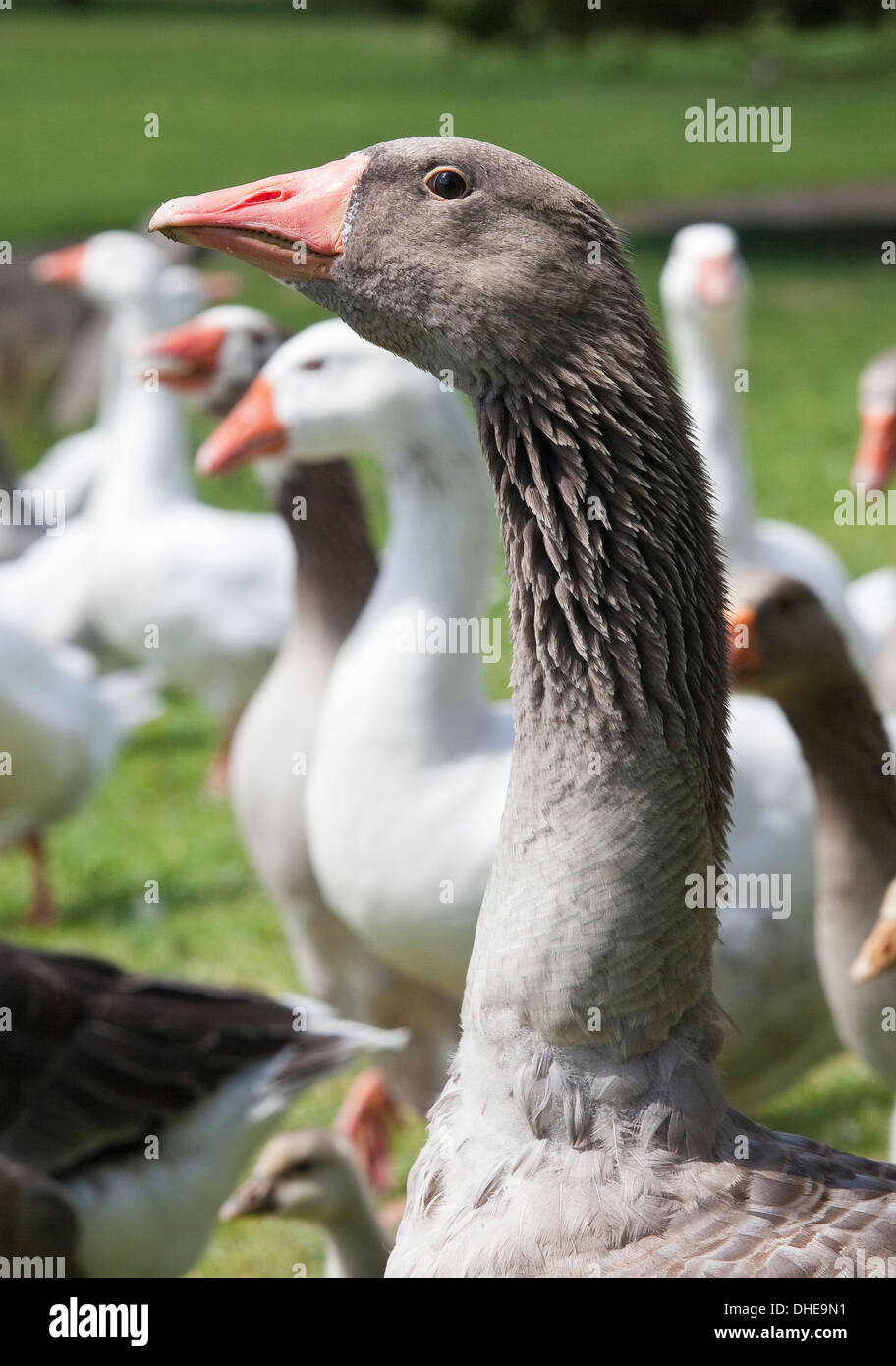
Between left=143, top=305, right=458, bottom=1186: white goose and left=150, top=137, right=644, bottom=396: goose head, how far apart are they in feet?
7.23

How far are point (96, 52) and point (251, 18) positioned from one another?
30.6ft

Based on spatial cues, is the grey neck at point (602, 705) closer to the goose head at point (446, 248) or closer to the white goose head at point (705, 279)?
the goose head at point (446, 248)

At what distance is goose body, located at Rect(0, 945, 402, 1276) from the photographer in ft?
11.0

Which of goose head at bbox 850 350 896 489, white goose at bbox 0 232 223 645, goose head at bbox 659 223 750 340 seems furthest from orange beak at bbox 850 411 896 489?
white goose at bbox 0 232 223 645

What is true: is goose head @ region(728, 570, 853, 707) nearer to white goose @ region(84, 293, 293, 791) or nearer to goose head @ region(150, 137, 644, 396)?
goose head @ region(150, 137, 644, 396)

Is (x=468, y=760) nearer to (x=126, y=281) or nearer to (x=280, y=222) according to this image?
(x=280, y=222)

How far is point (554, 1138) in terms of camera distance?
204 centimetres

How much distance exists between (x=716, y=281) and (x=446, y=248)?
4.09 meters

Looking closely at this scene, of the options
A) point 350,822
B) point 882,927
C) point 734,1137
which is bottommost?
point 734,1137

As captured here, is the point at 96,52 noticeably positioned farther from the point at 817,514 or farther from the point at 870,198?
the point at 817,514

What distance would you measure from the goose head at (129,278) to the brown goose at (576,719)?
5755 mm

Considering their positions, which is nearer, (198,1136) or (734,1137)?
(734,1137)

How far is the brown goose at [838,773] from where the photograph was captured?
10.8 ft
